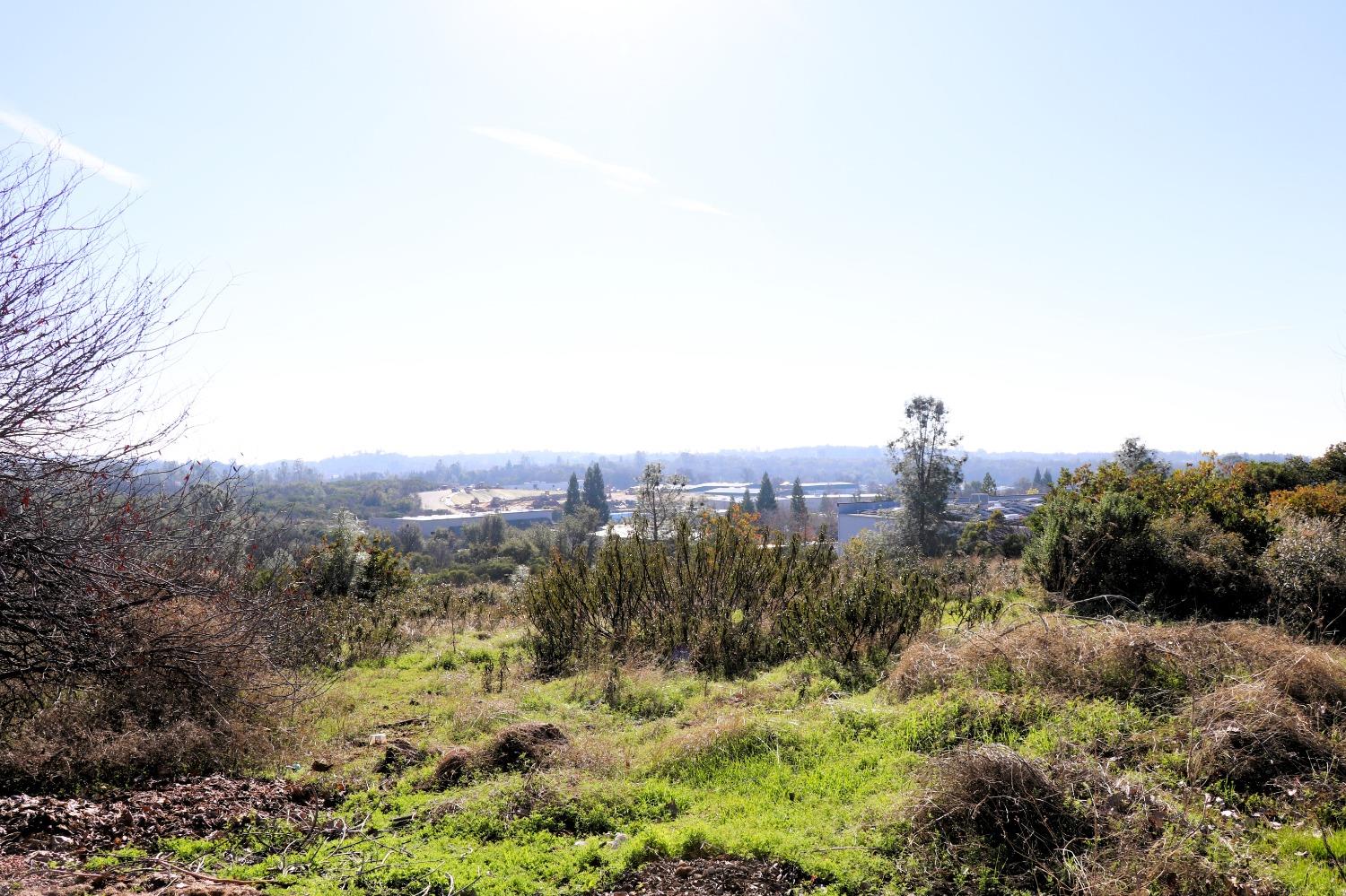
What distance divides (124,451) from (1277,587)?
13018 mm

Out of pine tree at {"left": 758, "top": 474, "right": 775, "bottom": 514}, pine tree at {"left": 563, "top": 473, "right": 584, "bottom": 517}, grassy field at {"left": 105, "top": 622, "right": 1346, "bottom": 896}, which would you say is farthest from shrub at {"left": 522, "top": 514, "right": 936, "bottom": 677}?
pine tree at {"left": 758, "top": 474, "right": 775, "bottom": 514}

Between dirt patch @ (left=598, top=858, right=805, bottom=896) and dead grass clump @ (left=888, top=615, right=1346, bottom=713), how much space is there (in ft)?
9.96

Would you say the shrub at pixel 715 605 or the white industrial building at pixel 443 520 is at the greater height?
the shrub at pixel 715 605

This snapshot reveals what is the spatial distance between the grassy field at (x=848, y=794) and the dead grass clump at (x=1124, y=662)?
3 centimetres

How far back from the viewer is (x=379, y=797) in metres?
5.32

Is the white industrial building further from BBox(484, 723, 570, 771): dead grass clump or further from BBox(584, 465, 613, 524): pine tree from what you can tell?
BBox(484, 723, 570, 771): dead grass clump

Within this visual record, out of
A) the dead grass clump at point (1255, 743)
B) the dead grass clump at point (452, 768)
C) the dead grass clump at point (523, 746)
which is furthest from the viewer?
the dead grass clump at point (523, 746)

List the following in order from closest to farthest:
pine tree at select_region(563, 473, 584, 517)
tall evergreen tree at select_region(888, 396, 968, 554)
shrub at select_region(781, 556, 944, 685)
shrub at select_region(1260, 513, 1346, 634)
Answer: shrub at select_region(781, 556, 944, 685)
shrub at select_region(1260, 513, 1346, 634)
tall evergreen tree at select_region(888, 396, 968, 554)
pine tree at select_region(563, 473, 584, 517)

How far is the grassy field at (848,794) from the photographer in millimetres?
3934

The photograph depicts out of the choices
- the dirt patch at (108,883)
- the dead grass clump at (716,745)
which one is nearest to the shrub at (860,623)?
the dead grass clump at (716,745)

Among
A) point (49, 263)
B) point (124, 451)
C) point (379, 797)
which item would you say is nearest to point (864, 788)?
point (379, 797)

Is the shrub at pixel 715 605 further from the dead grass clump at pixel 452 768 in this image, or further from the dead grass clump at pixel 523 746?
the dead grass clump at pixel 452 768

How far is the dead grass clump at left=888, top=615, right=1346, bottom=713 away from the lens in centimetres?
561

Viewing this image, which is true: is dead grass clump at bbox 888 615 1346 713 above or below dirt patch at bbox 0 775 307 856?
above
